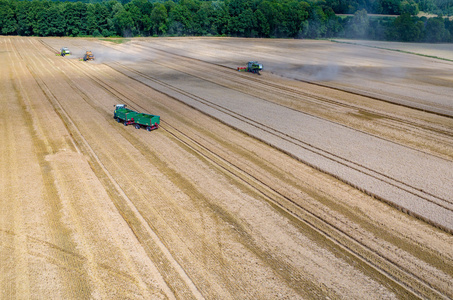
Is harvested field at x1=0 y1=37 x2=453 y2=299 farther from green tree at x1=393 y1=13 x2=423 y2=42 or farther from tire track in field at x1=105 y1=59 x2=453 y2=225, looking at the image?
green tree at x1=393 y1=13 x2=423 y2=42

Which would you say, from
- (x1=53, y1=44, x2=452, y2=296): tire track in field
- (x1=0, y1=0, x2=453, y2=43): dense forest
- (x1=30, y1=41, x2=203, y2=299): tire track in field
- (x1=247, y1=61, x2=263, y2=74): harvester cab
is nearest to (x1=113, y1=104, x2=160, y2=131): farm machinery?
(x1=30, y1=41, x2=203, y2=299): tire track in field

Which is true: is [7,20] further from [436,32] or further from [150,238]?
[436,32]

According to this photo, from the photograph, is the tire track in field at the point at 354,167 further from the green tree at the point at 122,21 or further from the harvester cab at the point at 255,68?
the green tree at the point at 122,21

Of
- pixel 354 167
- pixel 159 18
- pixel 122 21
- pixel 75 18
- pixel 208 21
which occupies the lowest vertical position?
pixel 354 167

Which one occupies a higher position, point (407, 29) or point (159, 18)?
point (159, 18)

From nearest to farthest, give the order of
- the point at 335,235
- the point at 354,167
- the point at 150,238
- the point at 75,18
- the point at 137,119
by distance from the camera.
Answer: the point at 150,238 → the point at 335,235 → the point at 354,167 → the point at 137,119 → the point at 75,18

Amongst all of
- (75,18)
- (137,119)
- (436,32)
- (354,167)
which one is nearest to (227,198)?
(354,167)

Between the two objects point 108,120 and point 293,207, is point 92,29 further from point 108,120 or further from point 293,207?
point 293,207
